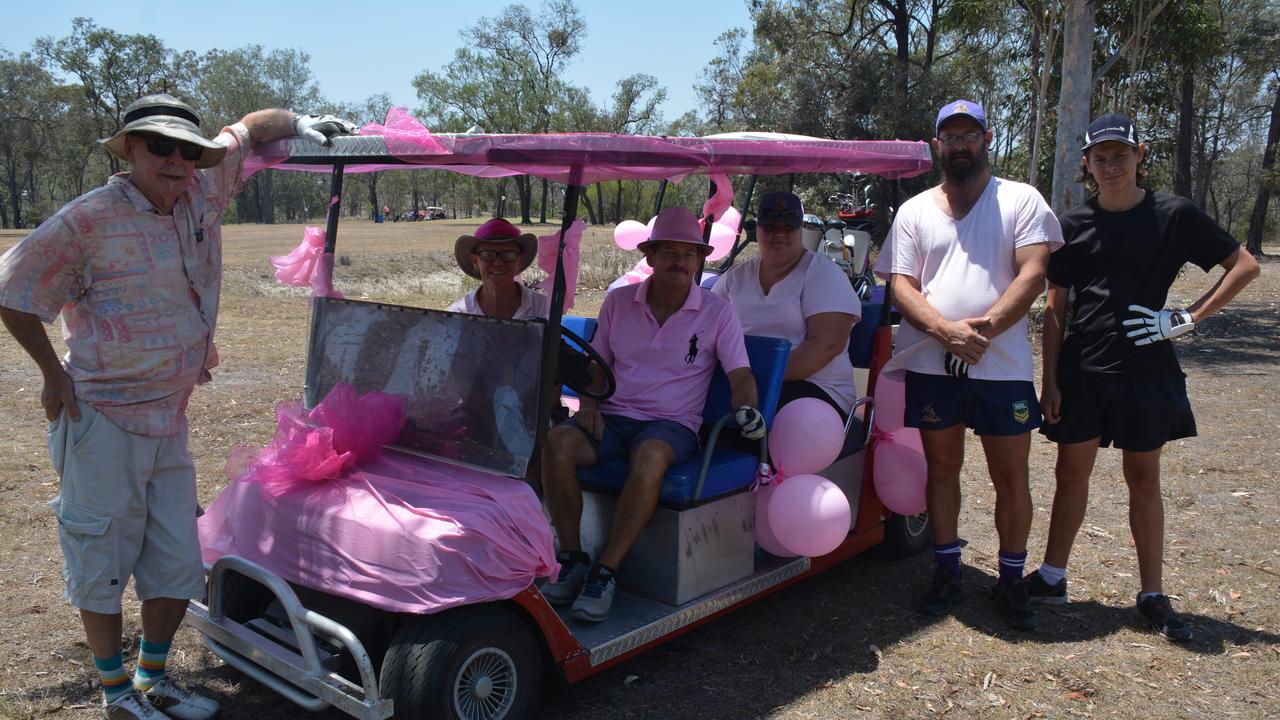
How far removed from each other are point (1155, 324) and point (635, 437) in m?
2.05

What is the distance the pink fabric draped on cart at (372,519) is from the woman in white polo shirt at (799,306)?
64.5 inches

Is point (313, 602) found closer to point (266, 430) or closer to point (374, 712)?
point (374, 712)

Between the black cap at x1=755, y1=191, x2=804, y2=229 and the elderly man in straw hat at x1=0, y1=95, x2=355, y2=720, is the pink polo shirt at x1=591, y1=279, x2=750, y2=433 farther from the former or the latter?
the elderly man in straw hat at x1=0, y1=95, x2=355, y2=720

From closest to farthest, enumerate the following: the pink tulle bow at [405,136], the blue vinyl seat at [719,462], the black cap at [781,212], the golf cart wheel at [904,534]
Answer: the pink tulle bow at [405,136]
the blue vinyl seat at [719,462]
the black cap at [781,212]
the golf cart wheel at [904,534]

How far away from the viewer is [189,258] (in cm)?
306

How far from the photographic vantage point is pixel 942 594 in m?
4.16

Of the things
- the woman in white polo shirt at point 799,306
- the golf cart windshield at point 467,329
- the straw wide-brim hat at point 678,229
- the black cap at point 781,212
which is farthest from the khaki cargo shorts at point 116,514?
the black cap at point 781,212

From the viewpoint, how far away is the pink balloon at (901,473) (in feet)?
14.3

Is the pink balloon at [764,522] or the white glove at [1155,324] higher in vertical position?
the white glove at [1155,324]

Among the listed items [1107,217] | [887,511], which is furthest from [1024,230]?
[887,511]

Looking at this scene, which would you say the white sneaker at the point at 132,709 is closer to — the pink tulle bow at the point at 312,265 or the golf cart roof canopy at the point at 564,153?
the pink tulle bow at the point at 312,265

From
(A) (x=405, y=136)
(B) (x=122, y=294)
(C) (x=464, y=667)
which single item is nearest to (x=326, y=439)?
(B) (x=122, y=294)

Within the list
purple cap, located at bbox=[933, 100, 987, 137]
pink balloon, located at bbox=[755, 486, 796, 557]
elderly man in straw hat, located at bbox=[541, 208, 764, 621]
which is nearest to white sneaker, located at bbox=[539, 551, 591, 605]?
elderly man in straw hat, located at bbox=[541, 208, 764, 621]

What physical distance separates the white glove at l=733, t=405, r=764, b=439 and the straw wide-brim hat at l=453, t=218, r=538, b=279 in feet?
3.90
